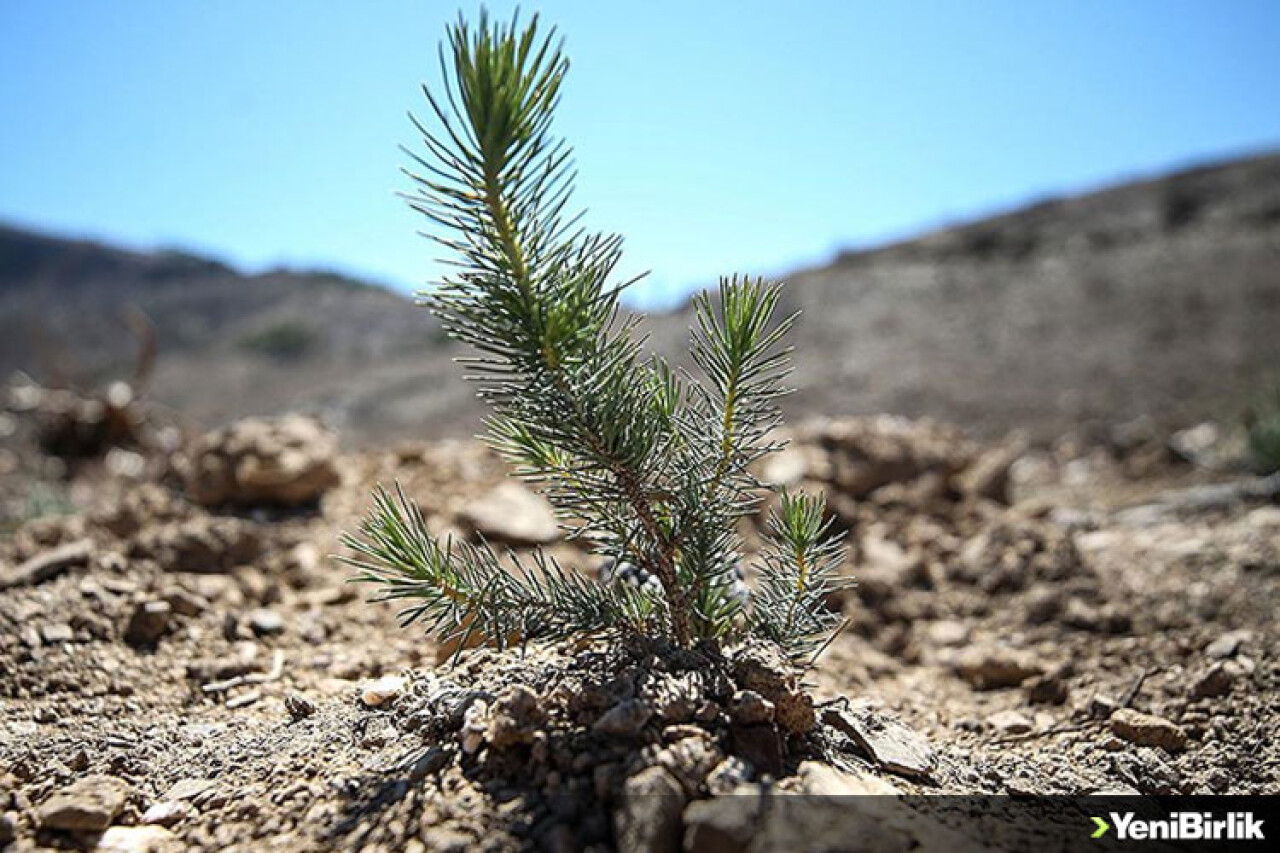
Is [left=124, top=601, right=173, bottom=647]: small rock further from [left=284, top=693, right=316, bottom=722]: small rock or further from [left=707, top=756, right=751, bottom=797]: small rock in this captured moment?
[left=707, top=756, right=751, bottom=797]: small rock

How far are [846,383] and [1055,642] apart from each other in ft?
29.3

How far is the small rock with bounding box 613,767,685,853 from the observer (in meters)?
1.36

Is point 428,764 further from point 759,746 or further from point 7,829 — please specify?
point 7,829

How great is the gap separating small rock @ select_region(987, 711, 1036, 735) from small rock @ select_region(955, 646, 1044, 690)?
1.28 ft

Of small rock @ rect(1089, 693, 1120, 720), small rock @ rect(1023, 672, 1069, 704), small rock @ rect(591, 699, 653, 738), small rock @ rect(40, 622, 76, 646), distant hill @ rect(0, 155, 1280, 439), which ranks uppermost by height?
distant hill @ rect(0, 155, 1280, 439)

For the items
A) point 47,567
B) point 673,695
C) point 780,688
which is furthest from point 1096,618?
point 47,567

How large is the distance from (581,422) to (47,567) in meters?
2.41

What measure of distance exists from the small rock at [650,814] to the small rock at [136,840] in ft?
2.88

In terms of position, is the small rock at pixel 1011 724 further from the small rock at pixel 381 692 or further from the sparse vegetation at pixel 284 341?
the sparse vegetation at pixel 284 341

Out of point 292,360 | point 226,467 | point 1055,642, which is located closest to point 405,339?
point 292,360

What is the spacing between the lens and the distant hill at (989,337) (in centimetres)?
1020

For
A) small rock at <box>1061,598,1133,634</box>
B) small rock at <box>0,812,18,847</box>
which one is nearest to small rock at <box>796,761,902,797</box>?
small rock at <box>0,812,18,847</box>

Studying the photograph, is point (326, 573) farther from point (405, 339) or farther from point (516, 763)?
point (405, 339)

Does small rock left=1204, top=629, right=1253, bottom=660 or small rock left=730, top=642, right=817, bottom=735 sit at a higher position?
small rock left=730, top=642, right=817, bottom=735
